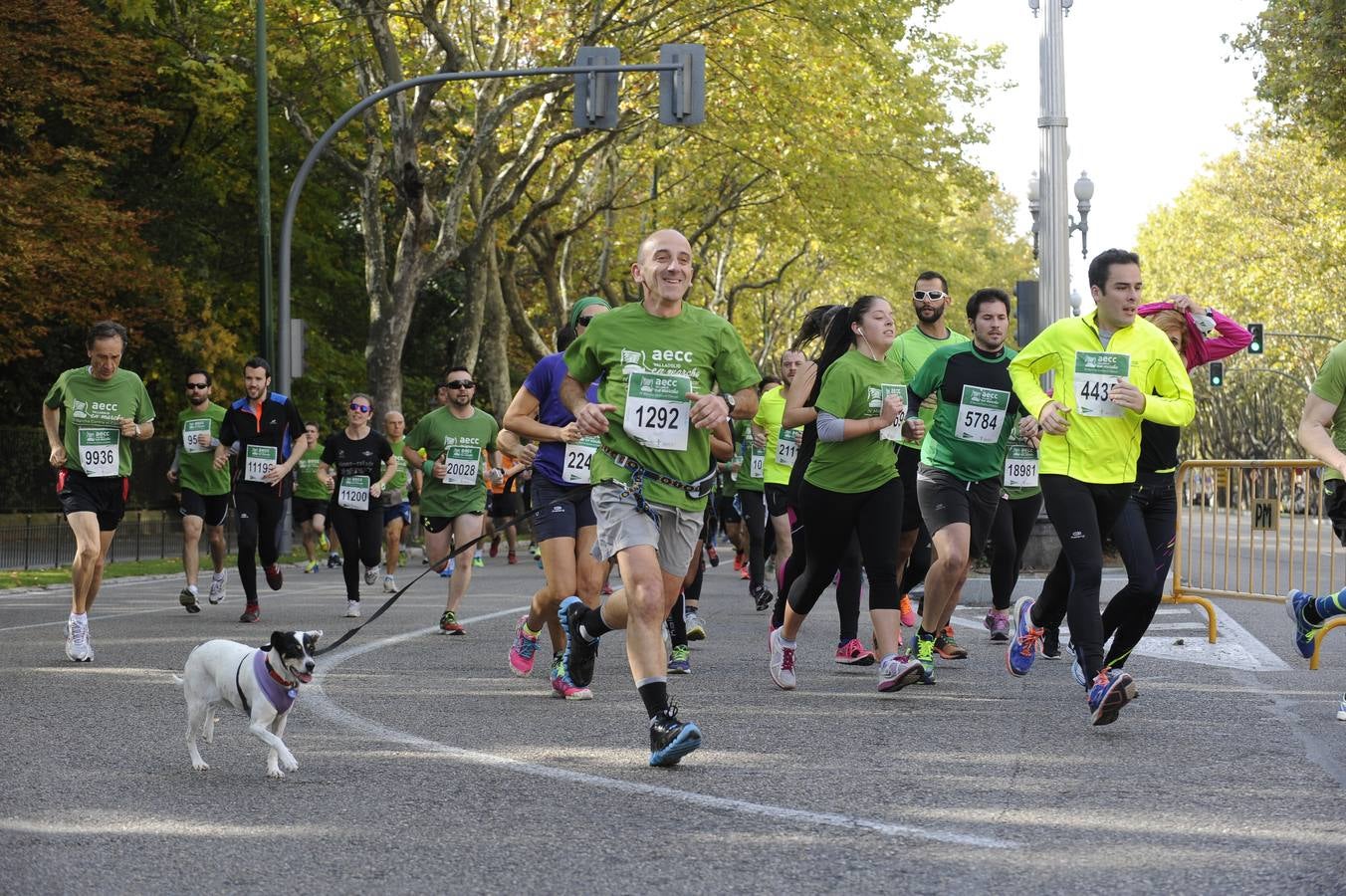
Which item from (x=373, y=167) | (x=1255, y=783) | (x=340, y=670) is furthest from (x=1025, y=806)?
(x=373, y=167)

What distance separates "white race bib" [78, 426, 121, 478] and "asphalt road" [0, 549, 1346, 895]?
125cm

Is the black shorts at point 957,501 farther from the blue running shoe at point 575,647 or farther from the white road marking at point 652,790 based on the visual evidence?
the white road marking at point 652,790

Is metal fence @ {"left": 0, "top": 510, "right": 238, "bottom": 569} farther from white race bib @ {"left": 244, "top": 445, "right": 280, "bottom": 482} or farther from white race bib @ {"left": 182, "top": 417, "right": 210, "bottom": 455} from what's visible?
white race bib @ {"left": 244, "top": 445, "right": 280, "bottom": 482}

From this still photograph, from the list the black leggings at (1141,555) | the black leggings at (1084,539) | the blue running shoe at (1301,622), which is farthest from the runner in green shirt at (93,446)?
the blue running shoe at (1301,622)

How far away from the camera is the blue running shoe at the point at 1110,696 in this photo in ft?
24.5

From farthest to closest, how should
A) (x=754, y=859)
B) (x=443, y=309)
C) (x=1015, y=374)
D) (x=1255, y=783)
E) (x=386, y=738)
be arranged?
(x=443, y=309), (x=1015, y=374), (x=386, y=738), (x=1255, y=783), (x=754, y=859)

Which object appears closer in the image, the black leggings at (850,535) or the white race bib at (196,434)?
the black leggings at (850,535)

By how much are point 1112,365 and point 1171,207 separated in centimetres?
7707

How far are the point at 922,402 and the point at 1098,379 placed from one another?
228 centimetres

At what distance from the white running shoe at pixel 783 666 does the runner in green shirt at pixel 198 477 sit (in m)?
6.99

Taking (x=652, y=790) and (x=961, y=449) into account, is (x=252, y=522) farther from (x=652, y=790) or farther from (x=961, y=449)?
(x=652, y=790)

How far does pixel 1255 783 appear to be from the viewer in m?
6.50

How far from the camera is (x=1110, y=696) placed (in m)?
7.45

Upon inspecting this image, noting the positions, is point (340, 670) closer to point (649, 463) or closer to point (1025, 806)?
point (649, 463)
